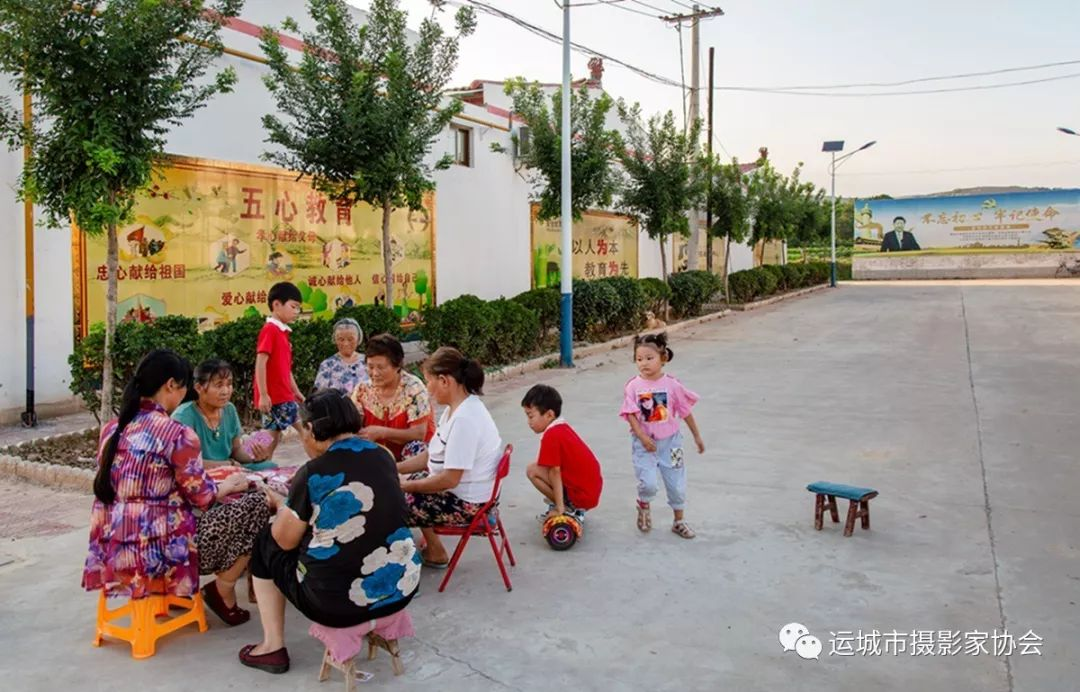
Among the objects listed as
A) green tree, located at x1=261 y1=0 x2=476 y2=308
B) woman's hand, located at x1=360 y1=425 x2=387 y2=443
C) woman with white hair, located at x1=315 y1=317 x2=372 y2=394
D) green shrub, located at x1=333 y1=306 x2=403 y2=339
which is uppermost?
green tree, located at x1=261 y1=0 x2=476 y2=308

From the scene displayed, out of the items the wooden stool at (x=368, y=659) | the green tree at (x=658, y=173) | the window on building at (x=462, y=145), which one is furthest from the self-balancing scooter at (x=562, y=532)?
the green tree at (x=658, y=173)

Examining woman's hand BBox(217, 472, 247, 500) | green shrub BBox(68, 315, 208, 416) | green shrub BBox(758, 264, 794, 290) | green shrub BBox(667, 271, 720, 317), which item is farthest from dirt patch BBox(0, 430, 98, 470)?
green shrub BBox(758, 264, 794, 290)

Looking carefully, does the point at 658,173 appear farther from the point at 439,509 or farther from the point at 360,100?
the point at 439,509

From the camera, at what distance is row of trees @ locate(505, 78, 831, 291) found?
52.4 feet

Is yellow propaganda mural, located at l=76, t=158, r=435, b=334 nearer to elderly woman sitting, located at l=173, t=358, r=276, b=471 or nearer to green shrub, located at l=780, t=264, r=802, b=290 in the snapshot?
elderly woman sitting, located at l=173, t=358, r=276, b=471

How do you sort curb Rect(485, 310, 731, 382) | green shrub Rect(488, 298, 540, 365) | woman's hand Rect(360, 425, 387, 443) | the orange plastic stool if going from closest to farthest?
the orange plastic stool < woman's hand Rect(360, 425, 387, 443) < curb Rect(485, 310, 731, 382) < green shrub Rect(488, 298, 540, 365)

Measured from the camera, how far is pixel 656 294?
61.4 ft

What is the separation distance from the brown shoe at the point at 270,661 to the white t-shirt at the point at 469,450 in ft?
3.78

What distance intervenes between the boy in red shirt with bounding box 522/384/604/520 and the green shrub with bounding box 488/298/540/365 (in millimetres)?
6784

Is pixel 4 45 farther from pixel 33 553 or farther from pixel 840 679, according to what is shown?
pixel 840 679

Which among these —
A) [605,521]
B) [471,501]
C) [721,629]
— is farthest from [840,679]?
[605,521]

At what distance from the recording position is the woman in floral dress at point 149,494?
359 centimetres

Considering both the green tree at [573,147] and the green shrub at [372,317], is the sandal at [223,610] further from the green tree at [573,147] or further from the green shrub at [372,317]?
the green tree at [573,147]

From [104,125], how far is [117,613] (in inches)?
161
